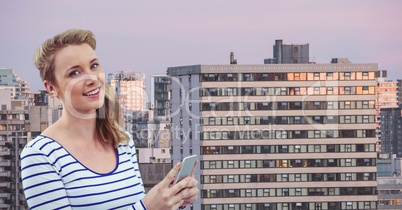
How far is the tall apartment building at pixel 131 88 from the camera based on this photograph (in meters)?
124

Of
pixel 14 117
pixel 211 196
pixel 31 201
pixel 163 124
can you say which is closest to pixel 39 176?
pixel 31 201

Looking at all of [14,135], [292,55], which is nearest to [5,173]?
[14,135]

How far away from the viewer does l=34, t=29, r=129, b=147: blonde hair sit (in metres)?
3.21

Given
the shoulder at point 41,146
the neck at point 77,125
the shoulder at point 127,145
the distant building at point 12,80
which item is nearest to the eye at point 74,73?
the neck at point 77,125

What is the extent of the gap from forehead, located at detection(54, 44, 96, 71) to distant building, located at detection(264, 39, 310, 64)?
71545mm

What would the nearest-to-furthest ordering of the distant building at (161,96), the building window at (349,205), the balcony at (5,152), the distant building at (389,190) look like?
the building window at (349,205)
the balcony at (5,152)
the distant building at (389,190)
the distant building at (161,96)

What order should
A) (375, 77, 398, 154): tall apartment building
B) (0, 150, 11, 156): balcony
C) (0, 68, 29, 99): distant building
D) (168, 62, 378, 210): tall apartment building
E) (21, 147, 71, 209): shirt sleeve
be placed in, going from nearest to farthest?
(21, 147, 71, 209): shirt sleeve < (168, 62, 378, 210): tall apartment building < (0, 150, 11, 156): balcony < (0, 68, 29, 99): distant building < (375, 77, 398, 154): tall apartment building

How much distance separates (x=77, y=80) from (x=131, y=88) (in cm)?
12690

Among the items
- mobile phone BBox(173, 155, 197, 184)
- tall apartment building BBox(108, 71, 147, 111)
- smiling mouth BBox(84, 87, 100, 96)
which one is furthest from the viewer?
tall apartment building BBox(108, 71, 147, 111)

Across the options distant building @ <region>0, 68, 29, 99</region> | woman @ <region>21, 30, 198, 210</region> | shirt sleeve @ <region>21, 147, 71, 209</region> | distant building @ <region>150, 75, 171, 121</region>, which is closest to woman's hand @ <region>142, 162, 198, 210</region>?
woman @ <region>21, 30, 198, 210</region>

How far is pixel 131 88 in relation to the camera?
130m

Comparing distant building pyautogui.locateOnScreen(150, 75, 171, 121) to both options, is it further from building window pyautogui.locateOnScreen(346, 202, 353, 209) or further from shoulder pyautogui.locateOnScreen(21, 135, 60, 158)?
shoulder pyautogui.locateOnScreen(21, 135, 60, 158)

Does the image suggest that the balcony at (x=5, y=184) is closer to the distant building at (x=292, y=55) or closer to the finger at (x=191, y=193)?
the distant building at (x=292, y=55)

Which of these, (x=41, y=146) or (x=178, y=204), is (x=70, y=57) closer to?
(x=41, y=146)
